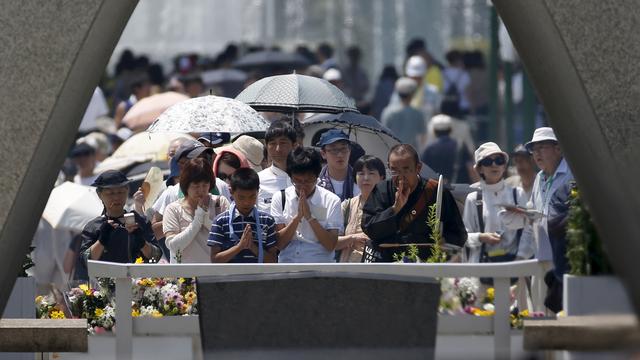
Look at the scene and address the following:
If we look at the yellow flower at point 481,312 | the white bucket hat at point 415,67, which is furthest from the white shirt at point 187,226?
the white bucket hat at point 415,67

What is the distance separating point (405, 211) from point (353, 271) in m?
2.08

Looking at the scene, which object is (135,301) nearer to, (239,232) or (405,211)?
(239,232)

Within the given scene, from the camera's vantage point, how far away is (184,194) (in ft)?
40.7

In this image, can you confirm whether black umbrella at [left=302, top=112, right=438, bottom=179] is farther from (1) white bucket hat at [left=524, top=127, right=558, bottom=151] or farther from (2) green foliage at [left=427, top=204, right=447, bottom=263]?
(2) green foliage at [left=427, top=204, right=447, bottom=263]

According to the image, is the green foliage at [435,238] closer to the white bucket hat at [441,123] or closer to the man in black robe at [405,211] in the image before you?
the man in black robe at [405,211]

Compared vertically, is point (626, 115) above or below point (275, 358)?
above

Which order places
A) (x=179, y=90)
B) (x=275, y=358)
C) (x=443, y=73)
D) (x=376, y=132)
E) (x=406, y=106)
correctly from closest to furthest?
(x=275, y=358) → (x=376, y=132) → (x=406, y=106) → (x=179, y=90) → (x=443, y=73)

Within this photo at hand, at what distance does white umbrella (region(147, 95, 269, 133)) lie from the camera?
13.1 m

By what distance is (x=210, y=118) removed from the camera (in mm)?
13195

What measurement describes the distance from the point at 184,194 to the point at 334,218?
112 cm

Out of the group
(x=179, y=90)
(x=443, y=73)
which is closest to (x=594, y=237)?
(x=179, y=90)

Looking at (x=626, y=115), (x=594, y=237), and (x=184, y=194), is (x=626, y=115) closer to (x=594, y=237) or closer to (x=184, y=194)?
(x=594, y=237)

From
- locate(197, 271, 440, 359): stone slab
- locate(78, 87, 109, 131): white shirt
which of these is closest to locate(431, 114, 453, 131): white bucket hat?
locate(78, 87, 109, 131): white shirt

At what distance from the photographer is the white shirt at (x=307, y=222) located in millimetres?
11828
